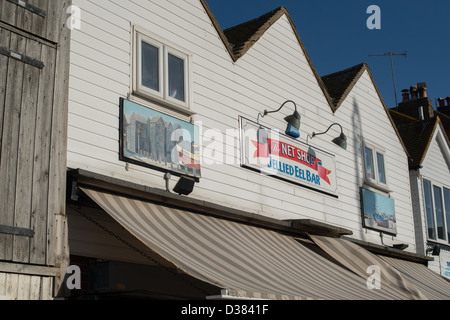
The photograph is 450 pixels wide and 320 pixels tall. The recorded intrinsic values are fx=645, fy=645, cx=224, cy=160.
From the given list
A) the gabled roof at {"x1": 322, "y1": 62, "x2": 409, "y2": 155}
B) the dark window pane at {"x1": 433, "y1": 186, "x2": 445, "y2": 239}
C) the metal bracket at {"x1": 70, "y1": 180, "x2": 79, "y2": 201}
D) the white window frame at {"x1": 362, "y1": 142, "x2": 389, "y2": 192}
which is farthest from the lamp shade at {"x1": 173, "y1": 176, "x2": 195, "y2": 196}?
the dark window pane at {"x1": 433, "y1": 186, "x2": 445, "y2": 239}

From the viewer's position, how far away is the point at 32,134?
8414 mm

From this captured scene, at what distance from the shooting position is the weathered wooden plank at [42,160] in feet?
26.7

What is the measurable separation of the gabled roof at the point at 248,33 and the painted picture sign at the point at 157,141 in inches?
98.8

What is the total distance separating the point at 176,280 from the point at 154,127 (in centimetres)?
255

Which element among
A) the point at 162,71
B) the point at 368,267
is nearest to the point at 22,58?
the point at 162,71

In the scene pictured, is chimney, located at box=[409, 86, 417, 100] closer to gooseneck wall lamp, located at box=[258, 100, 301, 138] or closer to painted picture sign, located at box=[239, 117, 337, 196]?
painted picture sign, located at box=[239, 117, 337, 196]

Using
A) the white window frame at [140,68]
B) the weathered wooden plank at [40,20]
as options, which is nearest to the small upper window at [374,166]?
the white window frame at [140,68]

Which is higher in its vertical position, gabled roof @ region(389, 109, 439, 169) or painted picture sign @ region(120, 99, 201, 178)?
gabled roof @ region(389, 109, 439, 169)

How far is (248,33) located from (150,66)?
12.8ft

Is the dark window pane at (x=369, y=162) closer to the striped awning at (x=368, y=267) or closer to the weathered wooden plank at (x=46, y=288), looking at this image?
the striped awning at (x=368, y=267)

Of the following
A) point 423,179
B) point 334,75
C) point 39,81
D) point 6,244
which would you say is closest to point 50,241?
point 6,244

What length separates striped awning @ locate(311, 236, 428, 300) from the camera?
37.8 ft

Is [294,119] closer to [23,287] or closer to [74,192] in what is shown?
[74,192]
